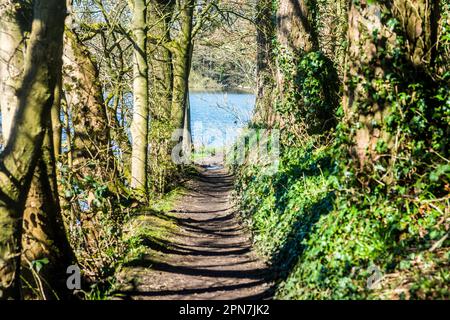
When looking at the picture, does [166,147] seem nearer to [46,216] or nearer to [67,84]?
[67,84]

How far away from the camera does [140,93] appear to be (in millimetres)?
12594

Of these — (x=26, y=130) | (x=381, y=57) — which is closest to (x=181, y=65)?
(x=381, y=57)

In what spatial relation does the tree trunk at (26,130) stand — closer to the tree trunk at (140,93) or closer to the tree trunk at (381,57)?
the tree trunk at (381,57)

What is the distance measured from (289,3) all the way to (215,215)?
591 centimetres

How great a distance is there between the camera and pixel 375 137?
6.27m

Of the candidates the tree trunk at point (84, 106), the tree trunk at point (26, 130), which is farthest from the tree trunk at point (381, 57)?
the tree trunk at point (84, 106)

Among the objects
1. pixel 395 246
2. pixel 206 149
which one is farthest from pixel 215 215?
pixel 206 149

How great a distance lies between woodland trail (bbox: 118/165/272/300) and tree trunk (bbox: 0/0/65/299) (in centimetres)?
205

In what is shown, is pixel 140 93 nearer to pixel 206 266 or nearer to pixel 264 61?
pixel 206 266

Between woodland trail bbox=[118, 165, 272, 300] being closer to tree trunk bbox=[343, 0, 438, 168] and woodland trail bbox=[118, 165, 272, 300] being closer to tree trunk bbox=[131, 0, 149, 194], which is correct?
tree trunk bbox=[131, 0, 149, 194]

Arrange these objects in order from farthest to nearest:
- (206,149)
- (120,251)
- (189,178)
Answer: (206,149) < (189,178) < (120,251)

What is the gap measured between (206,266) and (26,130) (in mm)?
4484

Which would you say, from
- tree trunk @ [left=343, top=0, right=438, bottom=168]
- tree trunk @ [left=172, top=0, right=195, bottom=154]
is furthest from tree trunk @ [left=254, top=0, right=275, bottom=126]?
tree trunk @ [left=343, top=0, right=438, bottom=168]

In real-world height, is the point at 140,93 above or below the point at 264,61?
below
